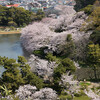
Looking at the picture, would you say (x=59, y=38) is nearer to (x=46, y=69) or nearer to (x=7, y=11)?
(x=46, y=69)

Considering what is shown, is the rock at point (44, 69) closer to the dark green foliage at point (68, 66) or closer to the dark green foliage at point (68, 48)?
the dark green foliage at point (68, 66)

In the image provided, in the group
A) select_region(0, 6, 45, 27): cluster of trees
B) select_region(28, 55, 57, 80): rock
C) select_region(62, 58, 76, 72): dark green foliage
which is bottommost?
select_region(0, 6, 45, 27): cluster of trees

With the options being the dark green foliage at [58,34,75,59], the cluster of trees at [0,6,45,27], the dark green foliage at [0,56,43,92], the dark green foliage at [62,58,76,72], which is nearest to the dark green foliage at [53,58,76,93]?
the dark green foliage at [62,58,76,72]

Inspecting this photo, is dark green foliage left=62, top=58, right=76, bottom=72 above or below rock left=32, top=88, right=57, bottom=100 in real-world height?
above

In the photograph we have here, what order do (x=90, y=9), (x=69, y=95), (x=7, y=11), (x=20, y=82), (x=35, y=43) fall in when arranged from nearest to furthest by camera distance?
(x=69, y=95)
(x=20, y=82)
(x=35, y=43)
(x=90, y=9)
(x=7, y=11)

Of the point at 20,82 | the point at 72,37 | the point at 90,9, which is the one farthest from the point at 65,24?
the point at 20,82

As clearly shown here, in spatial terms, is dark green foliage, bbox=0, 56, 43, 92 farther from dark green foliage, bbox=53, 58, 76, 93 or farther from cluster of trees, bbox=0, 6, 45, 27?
cluster of trees, bbox=0, 6, 45, 27

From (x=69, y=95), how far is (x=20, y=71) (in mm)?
3064

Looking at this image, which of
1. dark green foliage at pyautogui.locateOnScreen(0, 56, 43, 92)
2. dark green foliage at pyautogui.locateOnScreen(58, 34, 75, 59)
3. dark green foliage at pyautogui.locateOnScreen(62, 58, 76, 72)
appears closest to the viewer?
dark green foliage at pyautogui.locateOnScreen(0, 56, 43, 92)

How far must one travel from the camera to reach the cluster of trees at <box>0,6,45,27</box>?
35750mm

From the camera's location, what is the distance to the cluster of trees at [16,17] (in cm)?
3575

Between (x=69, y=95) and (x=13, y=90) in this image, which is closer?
(x=69, y=95)

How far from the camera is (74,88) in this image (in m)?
8.16

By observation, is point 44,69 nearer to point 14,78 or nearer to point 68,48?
point 14,78
